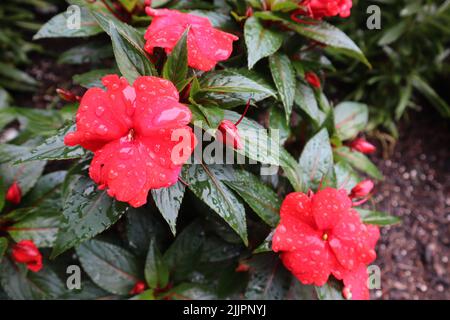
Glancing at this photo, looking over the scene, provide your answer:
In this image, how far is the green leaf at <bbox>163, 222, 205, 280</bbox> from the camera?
175 centimetres

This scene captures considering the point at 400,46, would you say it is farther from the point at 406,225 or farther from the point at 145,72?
the point at 145,72

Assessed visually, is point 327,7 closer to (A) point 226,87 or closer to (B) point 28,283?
(A) point 226,87

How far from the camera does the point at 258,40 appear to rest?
1.47m

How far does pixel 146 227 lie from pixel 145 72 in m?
0.77

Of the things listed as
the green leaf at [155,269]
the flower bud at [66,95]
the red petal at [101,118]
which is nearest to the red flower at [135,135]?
the red petal at [101,118]

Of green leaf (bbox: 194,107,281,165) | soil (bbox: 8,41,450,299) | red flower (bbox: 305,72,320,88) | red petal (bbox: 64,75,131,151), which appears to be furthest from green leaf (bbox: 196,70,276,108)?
soil (bbox: 8,41,450,299)

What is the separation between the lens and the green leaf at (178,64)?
3.89ft

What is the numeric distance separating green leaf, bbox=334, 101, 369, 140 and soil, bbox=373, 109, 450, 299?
2.68 ft

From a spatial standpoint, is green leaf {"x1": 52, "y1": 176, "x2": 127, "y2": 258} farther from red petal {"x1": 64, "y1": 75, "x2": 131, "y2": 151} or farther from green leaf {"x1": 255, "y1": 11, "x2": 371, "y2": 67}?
green leaf {"x1": 255, "y1": 11, "x2": 371, "y2": 67}

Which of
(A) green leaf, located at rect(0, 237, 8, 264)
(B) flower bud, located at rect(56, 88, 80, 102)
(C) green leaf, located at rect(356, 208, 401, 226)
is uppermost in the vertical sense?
(B) flower bud, located at rect(56, 88, 80, 102)

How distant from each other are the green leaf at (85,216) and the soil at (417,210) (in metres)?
1.72

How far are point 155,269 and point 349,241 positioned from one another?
0.72 meters

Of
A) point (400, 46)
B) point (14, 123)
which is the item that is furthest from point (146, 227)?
point (400, 46)

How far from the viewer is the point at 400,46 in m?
2.83
